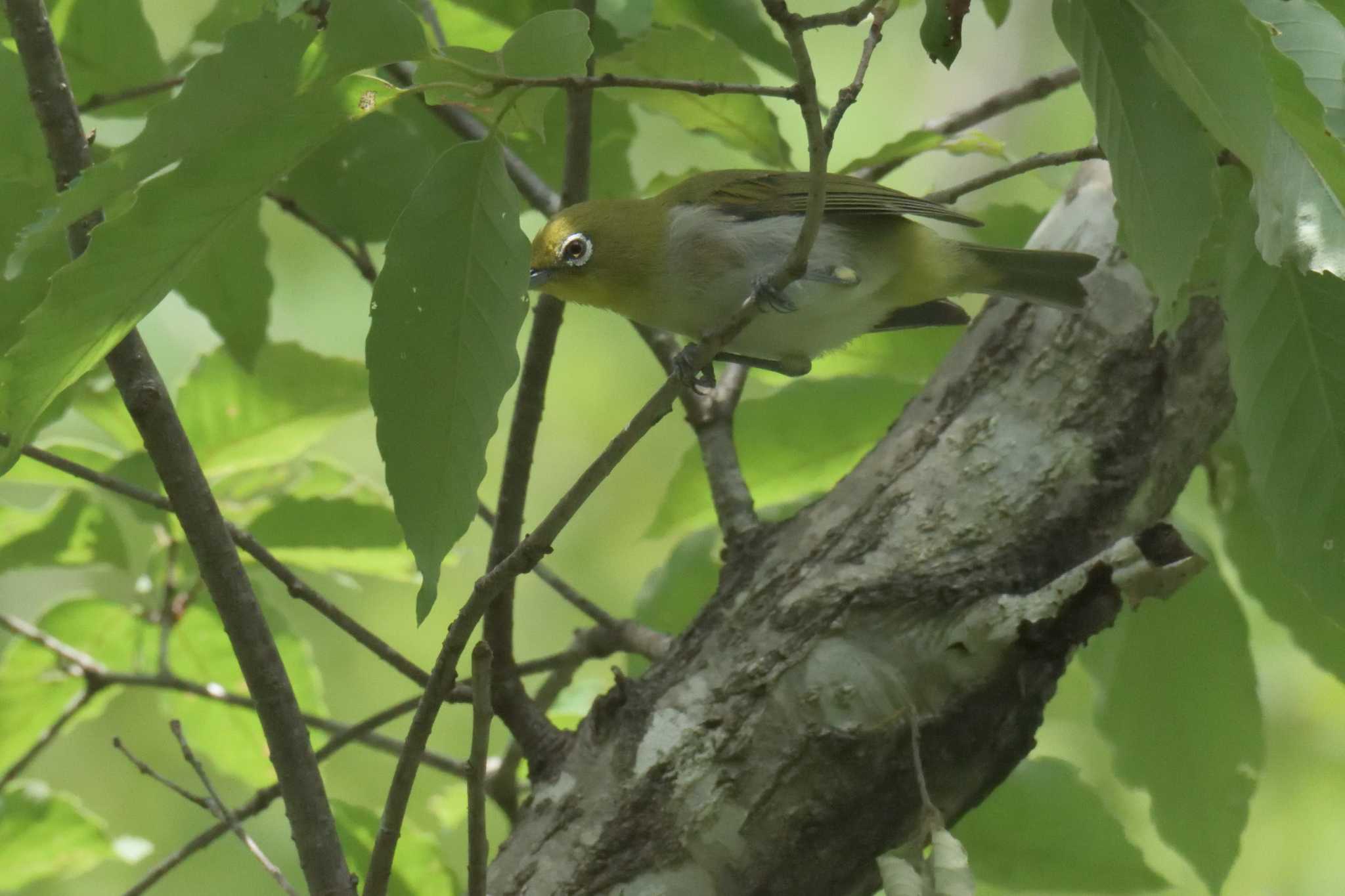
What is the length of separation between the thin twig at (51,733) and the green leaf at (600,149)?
5.44 ft

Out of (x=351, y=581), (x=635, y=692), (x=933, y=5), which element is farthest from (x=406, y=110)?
(x=933, y=5)

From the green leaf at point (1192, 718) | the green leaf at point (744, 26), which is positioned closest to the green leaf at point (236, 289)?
the green leaf at point (744, 26)

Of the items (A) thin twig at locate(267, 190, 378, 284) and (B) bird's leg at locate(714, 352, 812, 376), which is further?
(B) bird's leg at locate(714, 352, 812, 376)

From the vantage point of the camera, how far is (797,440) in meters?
3.27

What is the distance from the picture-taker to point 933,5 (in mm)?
1528

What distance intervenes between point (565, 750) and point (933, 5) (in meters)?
1.57

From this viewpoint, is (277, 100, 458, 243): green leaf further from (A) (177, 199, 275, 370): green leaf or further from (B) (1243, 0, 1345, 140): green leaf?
(B) (1243, 0, 1345, 140): green leaf

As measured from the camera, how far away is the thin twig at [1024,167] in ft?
7.89

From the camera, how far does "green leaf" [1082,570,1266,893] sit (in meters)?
2.83

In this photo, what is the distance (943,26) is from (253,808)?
215cm

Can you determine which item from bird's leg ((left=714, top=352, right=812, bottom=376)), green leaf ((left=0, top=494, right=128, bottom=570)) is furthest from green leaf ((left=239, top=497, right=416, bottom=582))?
bird's leg ((left=714, top=352, right=812, bottom=376))

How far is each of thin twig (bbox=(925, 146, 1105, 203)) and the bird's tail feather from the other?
168mm

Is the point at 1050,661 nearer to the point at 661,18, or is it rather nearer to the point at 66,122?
the point at 661,18

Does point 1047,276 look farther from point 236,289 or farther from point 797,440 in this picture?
point 236,289
